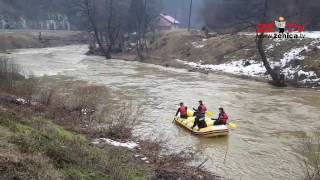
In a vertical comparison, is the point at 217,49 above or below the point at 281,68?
above

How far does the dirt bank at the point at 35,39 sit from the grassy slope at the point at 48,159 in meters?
58.2

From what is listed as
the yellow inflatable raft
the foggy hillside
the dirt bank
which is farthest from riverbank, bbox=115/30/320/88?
the foggy hillside

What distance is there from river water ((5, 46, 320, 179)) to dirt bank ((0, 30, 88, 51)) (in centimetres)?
3203

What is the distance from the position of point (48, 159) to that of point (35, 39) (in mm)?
74635

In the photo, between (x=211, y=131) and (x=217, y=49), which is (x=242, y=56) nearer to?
(x=217, y=49)

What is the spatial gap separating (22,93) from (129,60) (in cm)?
3877

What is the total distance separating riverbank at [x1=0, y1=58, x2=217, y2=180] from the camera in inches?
302

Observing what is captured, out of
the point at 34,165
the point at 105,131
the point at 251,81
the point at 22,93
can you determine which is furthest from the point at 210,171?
the point at 251,81

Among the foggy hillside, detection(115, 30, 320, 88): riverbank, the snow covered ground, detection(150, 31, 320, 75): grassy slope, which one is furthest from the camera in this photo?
the foggy hillside

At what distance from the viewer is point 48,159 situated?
26.2ft

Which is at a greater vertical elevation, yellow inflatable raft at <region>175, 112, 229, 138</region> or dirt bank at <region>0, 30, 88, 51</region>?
dirt bank at <region>0, 30, 88, 51</region>

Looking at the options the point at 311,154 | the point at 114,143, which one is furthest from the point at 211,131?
the point at 114,143

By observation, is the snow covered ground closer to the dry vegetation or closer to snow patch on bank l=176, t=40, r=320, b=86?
snow patch on bank l=176, t=40, r=320, b=86

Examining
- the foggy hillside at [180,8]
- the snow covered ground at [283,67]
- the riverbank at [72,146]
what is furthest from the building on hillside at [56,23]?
the riverbank at [72,146]
